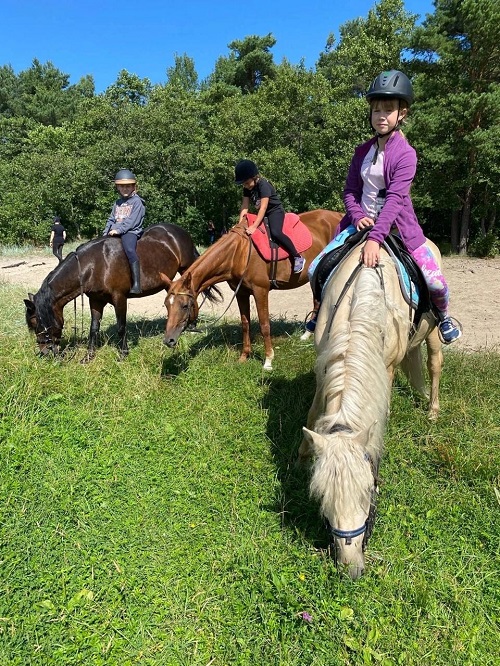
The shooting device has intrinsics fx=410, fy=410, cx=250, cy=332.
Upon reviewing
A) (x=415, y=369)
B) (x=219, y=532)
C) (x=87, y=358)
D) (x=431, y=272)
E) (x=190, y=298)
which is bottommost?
(x=219, y=532)

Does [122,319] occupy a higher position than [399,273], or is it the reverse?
[399,273]

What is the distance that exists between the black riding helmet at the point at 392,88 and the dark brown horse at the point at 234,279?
8.09 feet

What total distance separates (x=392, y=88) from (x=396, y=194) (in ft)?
2.40

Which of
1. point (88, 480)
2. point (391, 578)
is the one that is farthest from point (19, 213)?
point (391, 578)

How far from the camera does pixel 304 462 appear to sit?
3.31m

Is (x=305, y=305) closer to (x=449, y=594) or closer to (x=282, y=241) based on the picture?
(x=282, y=241)

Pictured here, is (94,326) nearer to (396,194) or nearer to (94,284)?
(94,284)

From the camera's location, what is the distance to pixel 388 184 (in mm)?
3236

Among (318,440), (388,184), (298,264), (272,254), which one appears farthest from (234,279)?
(318,440)

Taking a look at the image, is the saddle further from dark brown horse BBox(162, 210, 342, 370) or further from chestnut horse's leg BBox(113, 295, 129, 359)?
chestnut horse's leg BBox(113, 295, 129, 359)

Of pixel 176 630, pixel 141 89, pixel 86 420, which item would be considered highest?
pixel 141 89

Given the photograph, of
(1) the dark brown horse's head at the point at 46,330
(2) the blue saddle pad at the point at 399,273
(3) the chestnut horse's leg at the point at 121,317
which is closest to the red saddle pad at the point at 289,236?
(2) the blue saddle pad at the point at 399,273

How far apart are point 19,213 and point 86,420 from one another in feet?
91.1

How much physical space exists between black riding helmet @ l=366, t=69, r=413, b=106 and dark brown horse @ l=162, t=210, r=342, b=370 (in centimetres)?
246
